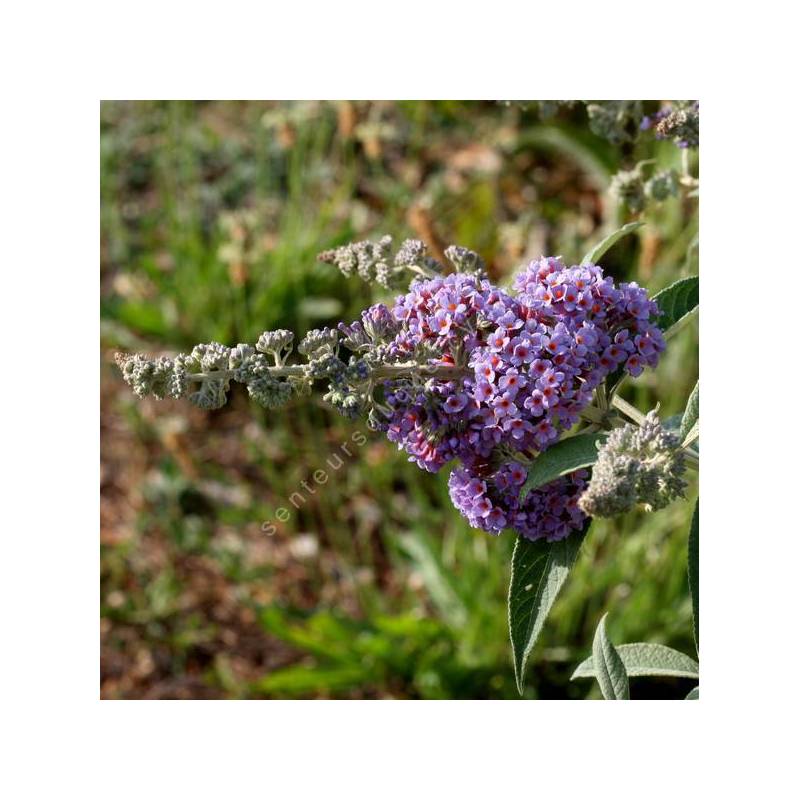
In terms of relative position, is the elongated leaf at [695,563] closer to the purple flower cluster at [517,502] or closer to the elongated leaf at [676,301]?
the purple flower cluster at [517,502]

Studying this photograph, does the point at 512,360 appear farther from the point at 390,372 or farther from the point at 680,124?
the point at 680,124

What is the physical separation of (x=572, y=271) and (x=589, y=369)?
16 cm

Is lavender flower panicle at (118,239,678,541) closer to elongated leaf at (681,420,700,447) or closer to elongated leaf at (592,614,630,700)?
elongated leaf at (681,420,700,447)

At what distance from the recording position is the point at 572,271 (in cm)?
148

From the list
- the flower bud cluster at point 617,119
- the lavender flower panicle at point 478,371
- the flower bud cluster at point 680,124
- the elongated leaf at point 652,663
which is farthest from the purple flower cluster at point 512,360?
the flower bud cluster at point 617,119

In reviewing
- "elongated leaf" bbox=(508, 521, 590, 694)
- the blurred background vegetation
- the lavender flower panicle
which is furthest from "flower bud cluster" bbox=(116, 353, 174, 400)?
the blurred background vegetation

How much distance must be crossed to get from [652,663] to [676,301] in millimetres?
700

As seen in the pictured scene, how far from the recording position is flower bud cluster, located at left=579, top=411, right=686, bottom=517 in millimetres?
1284

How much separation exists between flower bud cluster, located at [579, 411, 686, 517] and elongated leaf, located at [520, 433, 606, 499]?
3 cm

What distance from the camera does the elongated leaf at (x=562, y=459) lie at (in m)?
1.39

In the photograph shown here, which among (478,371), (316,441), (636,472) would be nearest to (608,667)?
(636,472)

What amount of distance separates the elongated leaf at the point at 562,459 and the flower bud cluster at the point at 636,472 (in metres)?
0.03
